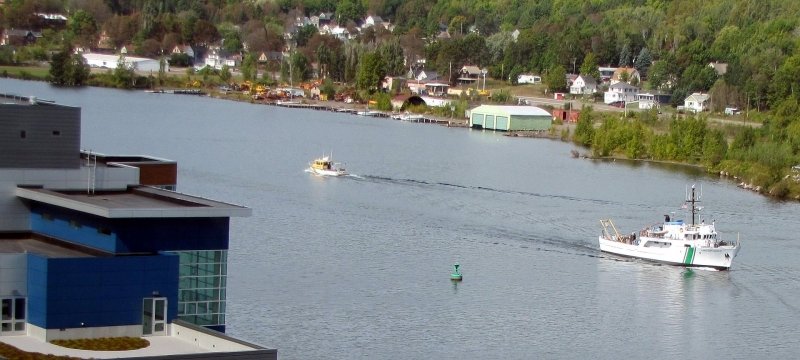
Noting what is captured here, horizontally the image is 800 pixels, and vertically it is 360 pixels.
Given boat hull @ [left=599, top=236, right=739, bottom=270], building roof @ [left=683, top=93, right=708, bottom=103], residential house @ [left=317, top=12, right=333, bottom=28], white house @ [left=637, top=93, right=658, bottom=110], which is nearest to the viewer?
boat hull @ [left=599, top=236, right=739, bottom=270]

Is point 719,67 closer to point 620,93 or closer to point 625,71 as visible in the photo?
point 625,71

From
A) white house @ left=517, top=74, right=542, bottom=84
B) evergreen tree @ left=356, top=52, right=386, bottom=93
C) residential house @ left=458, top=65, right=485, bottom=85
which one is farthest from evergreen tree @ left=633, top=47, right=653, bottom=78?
evergreen tree @ left=356, top=52, right=386, bottom=93

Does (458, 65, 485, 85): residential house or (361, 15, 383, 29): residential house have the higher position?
(361, 15, 383, 29): residential house

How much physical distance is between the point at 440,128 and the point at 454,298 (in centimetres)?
2500

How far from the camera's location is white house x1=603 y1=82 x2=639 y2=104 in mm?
46562

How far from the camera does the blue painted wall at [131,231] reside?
11586mm

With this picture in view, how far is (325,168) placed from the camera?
27.8 meters

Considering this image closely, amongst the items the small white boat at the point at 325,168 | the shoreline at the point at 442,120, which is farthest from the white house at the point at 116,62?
the small white boat at the point at 325,168

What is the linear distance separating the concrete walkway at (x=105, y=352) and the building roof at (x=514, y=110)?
30.1m

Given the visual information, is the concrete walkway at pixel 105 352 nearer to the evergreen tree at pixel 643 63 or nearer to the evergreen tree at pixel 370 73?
the evergreen tree at pixel 370 73

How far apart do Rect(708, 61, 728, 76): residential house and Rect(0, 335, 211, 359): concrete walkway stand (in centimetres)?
3754

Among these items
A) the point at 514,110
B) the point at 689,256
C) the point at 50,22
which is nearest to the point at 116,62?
the point at 50,22

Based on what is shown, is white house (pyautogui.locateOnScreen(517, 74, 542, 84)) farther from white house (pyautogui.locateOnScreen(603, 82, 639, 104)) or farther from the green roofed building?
the green roofed building

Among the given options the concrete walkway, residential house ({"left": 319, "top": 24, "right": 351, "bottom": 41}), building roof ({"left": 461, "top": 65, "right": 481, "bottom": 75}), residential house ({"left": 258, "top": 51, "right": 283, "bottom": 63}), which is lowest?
the concrete walkway
